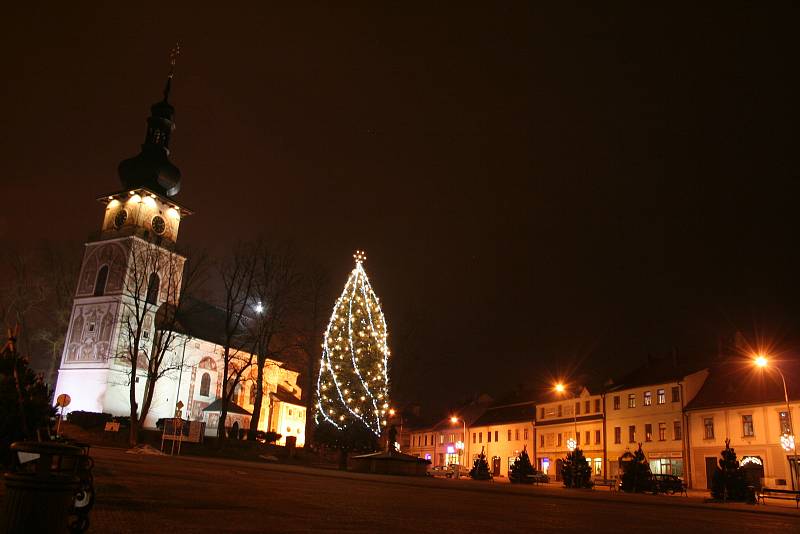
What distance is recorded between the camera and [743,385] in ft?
149

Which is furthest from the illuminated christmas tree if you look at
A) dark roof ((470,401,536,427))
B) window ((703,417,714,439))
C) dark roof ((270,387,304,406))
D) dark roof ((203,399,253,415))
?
dark roof ((470,401,536,427))

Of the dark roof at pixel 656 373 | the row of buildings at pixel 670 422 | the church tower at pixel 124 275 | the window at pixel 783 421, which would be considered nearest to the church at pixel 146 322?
the church tower at pixel 124 275

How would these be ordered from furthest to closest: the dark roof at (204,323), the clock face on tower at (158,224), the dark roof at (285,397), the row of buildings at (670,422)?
1. the dark roof at (285,397)
2. the clock face on tower at (158,224)
3. the dark roof at (204,323)
4. the row of buildings at (670,422)

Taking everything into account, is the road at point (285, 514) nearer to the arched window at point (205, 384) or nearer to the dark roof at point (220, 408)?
the dark roof at point (220, 408)

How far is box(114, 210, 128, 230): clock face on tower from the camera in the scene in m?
62.9

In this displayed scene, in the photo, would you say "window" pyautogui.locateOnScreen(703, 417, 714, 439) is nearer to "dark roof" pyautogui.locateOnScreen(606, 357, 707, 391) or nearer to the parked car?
"dark roof" pyautogui.locateOnScreen(606, 357, 707, 391)

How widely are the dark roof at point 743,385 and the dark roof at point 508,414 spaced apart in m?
22.7

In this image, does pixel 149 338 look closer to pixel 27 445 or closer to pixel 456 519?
pixel 456 519

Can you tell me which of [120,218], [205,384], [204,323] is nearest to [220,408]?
[205,384]

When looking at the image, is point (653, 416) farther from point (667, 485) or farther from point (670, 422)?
point (667, 485)

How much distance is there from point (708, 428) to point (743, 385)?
3.86 meters

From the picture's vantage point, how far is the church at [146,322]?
2197 inches

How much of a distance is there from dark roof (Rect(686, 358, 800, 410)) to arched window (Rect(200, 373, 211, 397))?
42.9 metres

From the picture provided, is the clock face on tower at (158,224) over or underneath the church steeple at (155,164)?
underneath
